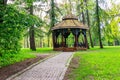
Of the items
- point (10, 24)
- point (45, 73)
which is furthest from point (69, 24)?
point (45, 73)

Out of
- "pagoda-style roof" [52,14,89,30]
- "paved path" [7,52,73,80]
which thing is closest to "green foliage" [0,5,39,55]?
"paved path" [7,52,73,80]

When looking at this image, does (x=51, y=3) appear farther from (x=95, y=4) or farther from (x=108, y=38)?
(x=108, y=38)

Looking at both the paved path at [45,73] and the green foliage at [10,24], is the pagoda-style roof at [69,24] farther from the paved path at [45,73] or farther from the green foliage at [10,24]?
the green foliage at [10,24]

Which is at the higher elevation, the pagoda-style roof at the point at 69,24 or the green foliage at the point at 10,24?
the pagoda-style roof at the point at 69,24

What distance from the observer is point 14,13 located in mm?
11719

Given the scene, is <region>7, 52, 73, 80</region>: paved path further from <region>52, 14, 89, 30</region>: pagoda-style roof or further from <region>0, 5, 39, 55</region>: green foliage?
<region>52, 14, 89, 30</region>: pagoda-style roof

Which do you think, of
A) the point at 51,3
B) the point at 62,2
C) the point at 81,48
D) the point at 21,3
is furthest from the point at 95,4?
the point at 21,3

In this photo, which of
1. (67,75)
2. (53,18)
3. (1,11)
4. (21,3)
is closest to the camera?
(67,75)

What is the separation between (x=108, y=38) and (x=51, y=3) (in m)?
11.1

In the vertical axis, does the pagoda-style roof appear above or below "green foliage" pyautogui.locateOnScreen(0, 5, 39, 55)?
above

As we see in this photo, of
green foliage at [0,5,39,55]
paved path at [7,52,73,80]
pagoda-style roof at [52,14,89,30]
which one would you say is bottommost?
paved path at [7,52,73,80]

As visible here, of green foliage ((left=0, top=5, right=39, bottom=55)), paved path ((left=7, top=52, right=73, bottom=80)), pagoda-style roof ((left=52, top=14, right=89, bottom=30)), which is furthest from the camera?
pagoda-style roof ((left=52, top=14, right=89, bottom=30))

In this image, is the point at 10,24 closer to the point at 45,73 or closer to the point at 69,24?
the point at 45,73

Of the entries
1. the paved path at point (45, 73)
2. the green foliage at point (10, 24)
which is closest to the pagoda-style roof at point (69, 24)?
the paved path at point (45, 73)
